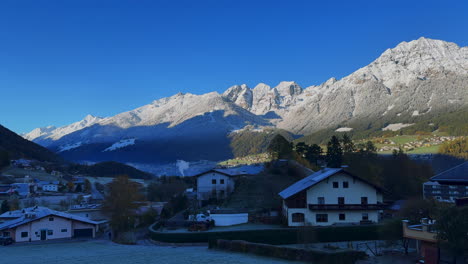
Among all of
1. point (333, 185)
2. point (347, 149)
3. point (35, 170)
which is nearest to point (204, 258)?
point (333, 185)

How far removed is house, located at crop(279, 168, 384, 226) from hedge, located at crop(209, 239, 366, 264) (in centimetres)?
1000

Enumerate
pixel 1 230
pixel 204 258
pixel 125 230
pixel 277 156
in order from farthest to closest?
pixel 277 156 < pixel 125 230 < pixel 1 230 < pixel 204 258

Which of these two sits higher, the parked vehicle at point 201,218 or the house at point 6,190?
the house at point 6,190

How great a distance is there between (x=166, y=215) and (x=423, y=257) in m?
34.1

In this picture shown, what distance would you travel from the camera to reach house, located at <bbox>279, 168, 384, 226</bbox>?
36.2 meters

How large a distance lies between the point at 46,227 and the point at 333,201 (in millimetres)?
31803

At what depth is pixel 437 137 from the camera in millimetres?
156250

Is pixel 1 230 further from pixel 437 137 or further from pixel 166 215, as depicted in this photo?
pixel 437 137

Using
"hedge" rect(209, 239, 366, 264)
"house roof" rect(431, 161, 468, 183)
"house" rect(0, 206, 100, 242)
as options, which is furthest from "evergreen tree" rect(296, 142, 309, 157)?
"house roof" rect(431, 161, 468, 183)

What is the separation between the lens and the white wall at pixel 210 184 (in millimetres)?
58906

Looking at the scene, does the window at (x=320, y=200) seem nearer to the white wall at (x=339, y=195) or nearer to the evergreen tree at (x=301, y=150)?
the white wall at (x=339, y=195)

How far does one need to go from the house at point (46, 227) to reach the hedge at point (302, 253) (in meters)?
24.9

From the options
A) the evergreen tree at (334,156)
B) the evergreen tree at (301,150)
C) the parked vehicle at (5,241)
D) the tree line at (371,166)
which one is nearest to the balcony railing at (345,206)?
the tree line at (371,166)

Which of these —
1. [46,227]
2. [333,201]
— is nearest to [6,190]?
[46,227]
